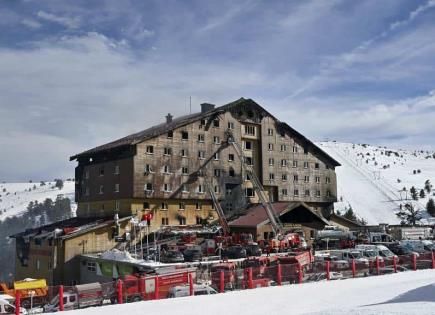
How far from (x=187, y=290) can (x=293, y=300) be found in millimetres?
5059

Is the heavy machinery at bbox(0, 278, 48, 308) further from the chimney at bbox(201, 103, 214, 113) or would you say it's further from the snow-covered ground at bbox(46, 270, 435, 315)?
the chimney at bbox(201, 103, 214, 113)

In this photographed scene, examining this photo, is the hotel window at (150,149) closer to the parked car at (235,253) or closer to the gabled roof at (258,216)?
the gabled roof at (258,216)

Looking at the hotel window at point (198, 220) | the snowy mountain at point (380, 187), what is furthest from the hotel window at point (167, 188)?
the snowy mountain at point (380, 187)

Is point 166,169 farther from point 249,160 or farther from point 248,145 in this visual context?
point 248,145

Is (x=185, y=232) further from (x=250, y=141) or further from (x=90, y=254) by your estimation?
(x=250, y=141)

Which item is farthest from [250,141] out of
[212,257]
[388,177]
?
[388,177]

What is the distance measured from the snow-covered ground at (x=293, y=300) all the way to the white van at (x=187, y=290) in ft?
3.33

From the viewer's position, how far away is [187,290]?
72.5 feet

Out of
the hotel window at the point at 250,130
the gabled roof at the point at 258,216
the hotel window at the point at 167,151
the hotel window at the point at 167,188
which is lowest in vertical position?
the gabled roof at the point at 258,216

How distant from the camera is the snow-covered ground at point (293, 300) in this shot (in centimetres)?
1772

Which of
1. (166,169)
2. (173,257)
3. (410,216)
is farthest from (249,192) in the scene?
(410,216)

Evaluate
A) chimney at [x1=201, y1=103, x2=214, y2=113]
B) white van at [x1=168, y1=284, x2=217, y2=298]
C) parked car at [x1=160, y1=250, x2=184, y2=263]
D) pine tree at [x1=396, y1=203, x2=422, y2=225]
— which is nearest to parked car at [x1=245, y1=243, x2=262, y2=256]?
parked car at [x1=160, y1=250, x2=184, y2=263]

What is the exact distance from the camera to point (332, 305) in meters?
18.5

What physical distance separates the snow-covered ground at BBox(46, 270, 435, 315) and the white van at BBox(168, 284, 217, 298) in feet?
3.33
